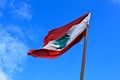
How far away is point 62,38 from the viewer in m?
34.0

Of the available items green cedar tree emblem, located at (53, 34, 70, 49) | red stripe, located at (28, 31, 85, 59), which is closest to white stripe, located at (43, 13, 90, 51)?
green cedar tree emblem, located at (53, 34, 70, 49)

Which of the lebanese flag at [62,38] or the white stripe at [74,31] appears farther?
the white stripe at [74,31]

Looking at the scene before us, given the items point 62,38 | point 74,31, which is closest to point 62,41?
point 62,38

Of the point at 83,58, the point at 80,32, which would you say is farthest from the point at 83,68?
the point at 80,32

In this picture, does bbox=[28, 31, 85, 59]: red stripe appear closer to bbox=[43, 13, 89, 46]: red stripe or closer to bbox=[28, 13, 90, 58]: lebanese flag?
bbox=[28, 13, 90, 58]: lebanese flag

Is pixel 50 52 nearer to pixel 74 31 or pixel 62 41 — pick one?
pixel 62 41

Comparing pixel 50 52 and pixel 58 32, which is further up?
pixel 58 32

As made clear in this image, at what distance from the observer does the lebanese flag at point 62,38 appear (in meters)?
32.3

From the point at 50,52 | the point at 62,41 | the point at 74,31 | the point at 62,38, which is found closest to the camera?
the point at 50,52

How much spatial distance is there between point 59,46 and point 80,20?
7.56 feet

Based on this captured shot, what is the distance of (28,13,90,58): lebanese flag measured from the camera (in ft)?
106

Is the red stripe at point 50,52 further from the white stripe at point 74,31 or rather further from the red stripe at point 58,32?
the red stripe at point 58,32

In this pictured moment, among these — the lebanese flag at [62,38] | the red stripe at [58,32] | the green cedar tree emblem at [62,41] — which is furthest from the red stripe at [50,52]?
the red stripe at [58,32]

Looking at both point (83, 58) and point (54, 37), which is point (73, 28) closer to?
point (54, 37)
